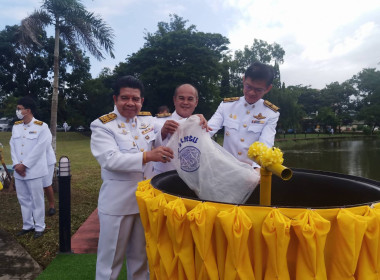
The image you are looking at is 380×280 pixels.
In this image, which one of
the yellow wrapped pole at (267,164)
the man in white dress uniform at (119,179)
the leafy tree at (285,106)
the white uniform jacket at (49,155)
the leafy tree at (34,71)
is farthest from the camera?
the leafy tree at (285,106)

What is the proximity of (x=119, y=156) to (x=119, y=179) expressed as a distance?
28 centimetres

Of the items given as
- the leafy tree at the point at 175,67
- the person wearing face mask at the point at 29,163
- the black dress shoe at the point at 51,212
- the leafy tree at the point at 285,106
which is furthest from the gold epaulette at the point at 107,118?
the leafy tree at the point at 285,106

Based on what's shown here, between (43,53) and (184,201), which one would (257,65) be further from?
(43,53)

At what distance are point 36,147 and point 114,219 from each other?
Result: 251 cm

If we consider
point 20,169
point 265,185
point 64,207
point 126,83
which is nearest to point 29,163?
point 20,169

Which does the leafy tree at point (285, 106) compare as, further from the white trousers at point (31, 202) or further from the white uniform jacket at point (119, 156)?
the white uniform jacket at point (119, 156)

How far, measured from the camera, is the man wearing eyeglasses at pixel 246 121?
271 centimetres

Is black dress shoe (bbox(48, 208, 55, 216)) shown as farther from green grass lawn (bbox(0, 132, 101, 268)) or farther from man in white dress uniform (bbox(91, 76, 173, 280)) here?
man in white dress uniform (bbox(91, 76, 173, 280))

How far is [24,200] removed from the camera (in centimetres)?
418

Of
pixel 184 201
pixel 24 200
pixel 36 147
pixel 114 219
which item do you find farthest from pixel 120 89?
pixel 24 200

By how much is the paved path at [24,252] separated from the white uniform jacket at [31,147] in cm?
85

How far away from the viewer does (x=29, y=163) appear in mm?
4059

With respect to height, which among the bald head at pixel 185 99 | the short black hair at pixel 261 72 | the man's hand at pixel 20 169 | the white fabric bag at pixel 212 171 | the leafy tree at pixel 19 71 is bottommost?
the man's hand at pixel 20 169

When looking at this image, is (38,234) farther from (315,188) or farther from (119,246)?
(315,188)
